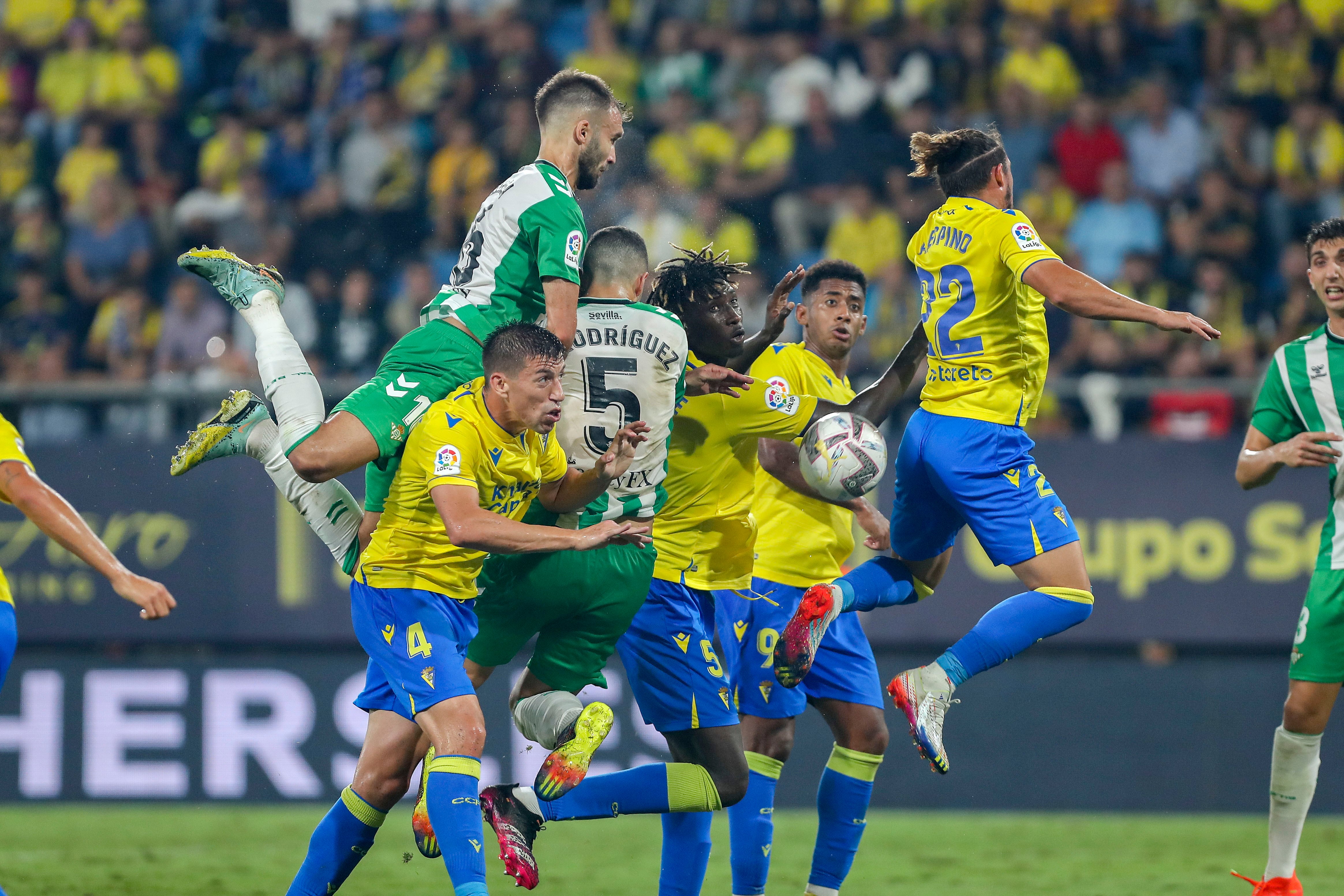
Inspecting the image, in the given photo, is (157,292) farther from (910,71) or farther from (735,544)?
(735,544)

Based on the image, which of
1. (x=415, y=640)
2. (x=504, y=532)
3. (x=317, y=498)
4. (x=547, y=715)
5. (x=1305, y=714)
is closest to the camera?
(x=504, y=532)

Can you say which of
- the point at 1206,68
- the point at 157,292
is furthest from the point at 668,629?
the point at 1206,68

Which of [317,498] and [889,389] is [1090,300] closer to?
[889,389]

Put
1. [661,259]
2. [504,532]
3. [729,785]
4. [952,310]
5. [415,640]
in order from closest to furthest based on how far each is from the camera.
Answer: [504,532] → [415,640] → [729,785] → [952,310] → [661,259]

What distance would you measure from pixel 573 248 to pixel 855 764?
2618mm

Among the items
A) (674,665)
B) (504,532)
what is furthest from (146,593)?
(674,665)

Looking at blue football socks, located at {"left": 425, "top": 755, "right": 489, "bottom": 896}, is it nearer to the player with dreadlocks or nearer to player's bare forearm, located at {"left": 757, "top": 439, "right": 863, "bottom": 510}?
the player with dreadlocks

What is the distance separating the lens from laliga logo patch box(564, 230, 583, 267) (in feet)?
19.9

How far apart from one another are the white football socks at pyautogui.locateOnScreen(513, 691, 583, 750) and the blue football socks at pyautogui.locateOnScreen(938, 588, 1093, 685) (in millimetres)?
1521

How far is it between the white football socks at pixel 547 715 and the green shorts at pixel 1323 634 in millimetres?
3135

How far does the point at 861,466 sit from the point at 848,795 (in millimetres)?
1512

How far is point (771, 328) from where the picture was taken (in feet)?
22.6

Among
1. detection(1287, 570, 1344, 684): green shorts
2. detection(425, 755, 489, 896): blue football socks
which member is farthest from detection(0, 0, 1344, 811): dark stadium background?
detection(425, 755, 489, 896): blue football socks

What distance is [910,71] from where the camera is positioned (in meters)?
13.4
